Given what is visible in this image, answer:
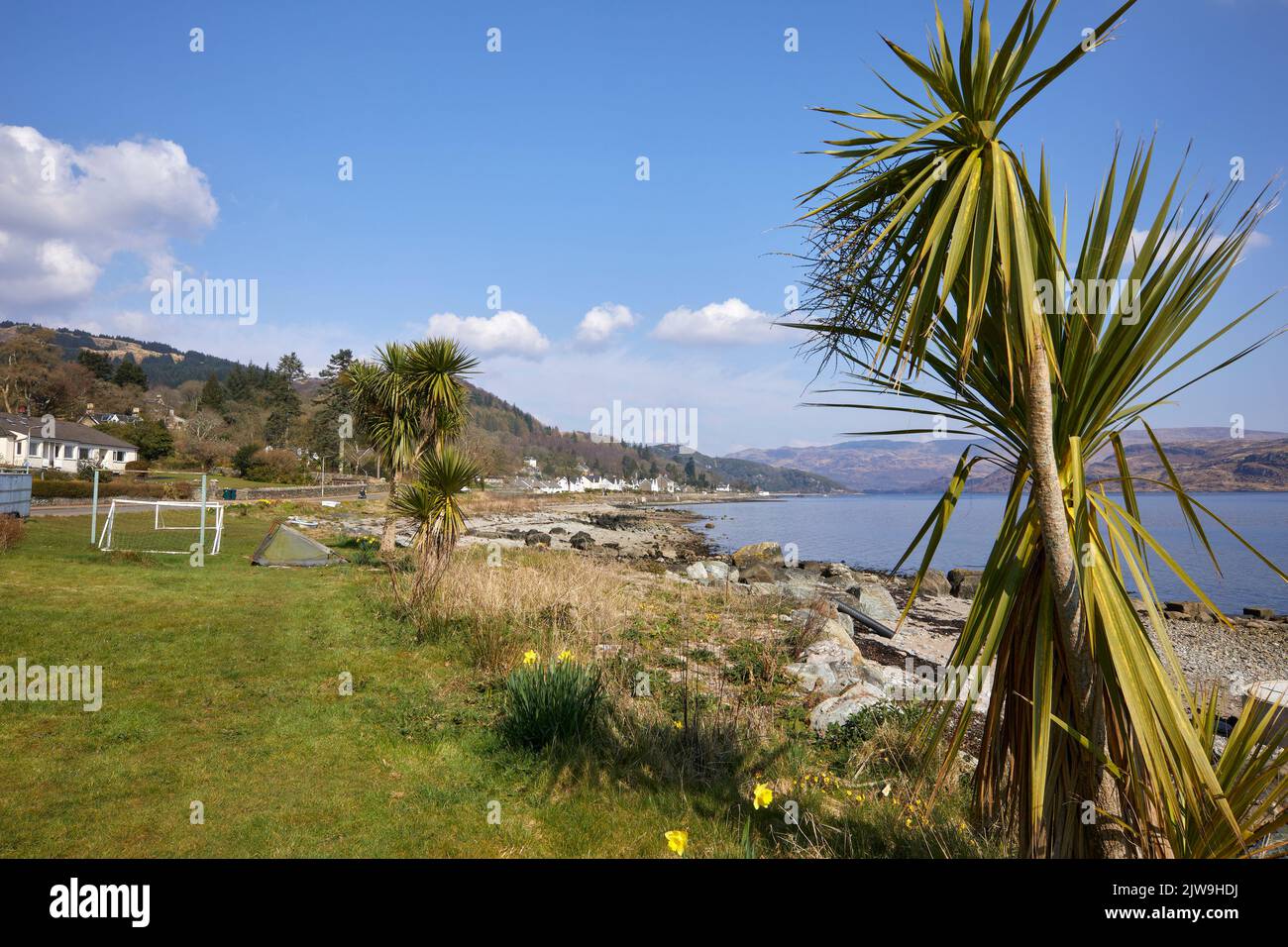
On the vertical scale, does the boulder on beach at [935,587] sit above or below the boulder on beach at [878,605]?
below

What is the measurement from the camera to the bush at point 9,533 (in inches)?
525

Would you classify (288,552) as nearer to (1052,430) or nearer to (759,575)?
(759,575)

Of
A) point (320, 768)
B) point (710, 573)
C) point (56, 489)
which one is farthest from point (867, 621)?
point (56, 489)

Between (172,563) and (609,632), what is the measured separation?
982cm

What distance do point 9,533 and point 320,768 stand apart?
1356 centimetres

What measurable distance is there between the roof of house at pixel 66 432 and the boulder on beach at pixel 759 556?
50.9 m

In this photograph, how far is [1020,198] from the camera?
245 cm

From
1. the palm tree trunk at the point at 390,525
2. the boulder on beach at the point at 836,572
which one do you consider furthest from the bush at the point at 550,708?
the boulder on beach at the point at 836,572

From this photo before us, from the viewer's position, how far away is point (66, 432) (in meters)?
53.8

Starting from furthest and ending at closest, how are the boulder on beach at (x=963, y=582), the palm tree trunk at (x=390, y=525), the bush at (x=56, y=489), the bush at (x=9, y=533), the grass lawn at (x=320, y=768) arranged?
the bush at (x=56, y=489), the boulder on beach at (x=963, y=582), the palm tree trunk at (x=390, y=525), the bush at (x=9, y=533), the grass lawn at (x=320, y=768)

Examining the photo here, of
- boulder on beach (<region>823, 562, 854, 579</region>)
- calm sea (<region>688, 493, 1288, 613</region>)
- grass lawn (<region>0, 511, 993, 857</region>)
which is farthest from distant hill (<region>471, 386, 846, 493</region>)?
grass lawn (<region>0, 511, 993, 857</region>)

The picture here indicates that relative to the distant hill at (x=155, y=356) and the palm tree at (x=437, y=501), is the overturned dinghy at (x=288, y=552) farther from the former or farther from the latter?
the distant hill at (x=155, y=356)
